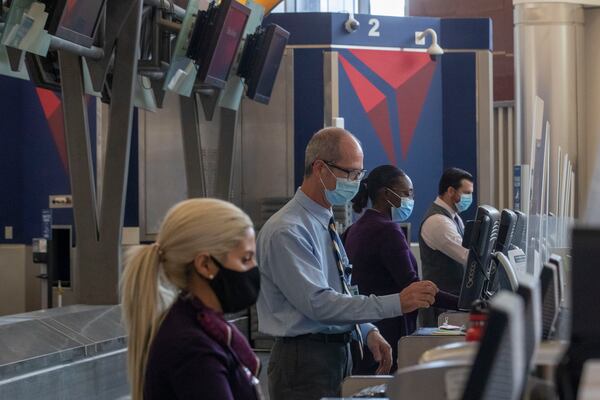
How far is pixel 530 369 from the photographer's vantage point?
1.53 meters

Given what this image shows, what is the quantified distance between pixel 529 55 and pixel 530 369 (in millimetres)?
8623

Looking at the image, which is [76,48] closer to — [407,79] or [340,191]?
[340,191]

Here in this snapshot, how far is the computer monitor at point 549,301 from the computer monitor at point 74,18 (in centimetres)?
434

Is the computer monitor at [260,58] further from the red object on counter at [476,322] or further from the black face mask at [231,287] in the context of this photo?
the red object on counter at [476,322]

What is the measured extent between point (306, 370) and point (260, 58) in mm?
5860

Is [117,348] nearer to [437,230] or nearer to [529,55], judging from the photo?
[437,230]

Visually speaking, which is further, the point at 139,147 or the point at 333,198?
the point at 139,147

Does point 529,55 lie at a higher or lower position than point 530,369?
higher

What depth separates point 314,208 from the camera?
12.5 feet

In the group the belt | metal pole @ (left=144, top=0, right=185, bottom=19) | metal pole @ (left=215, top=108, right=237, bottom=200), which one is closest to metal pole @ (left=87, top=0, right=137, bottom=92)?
metal pole @ (left=144, top=0, right=185, bottom=19)

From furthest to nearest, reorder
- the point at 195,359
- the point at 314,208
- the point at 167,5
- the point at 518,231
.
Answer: the point at 167,5
the point at 518,231
the point at 314,208
the point at 195,359

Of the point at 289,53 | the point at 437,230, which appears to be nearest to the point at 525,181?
the point at 289,53

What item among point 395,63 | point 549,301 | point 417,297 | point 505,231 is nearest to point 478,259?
point 505,231

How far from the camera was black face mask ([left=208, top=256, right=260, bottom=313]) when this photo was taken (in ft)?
7.95
